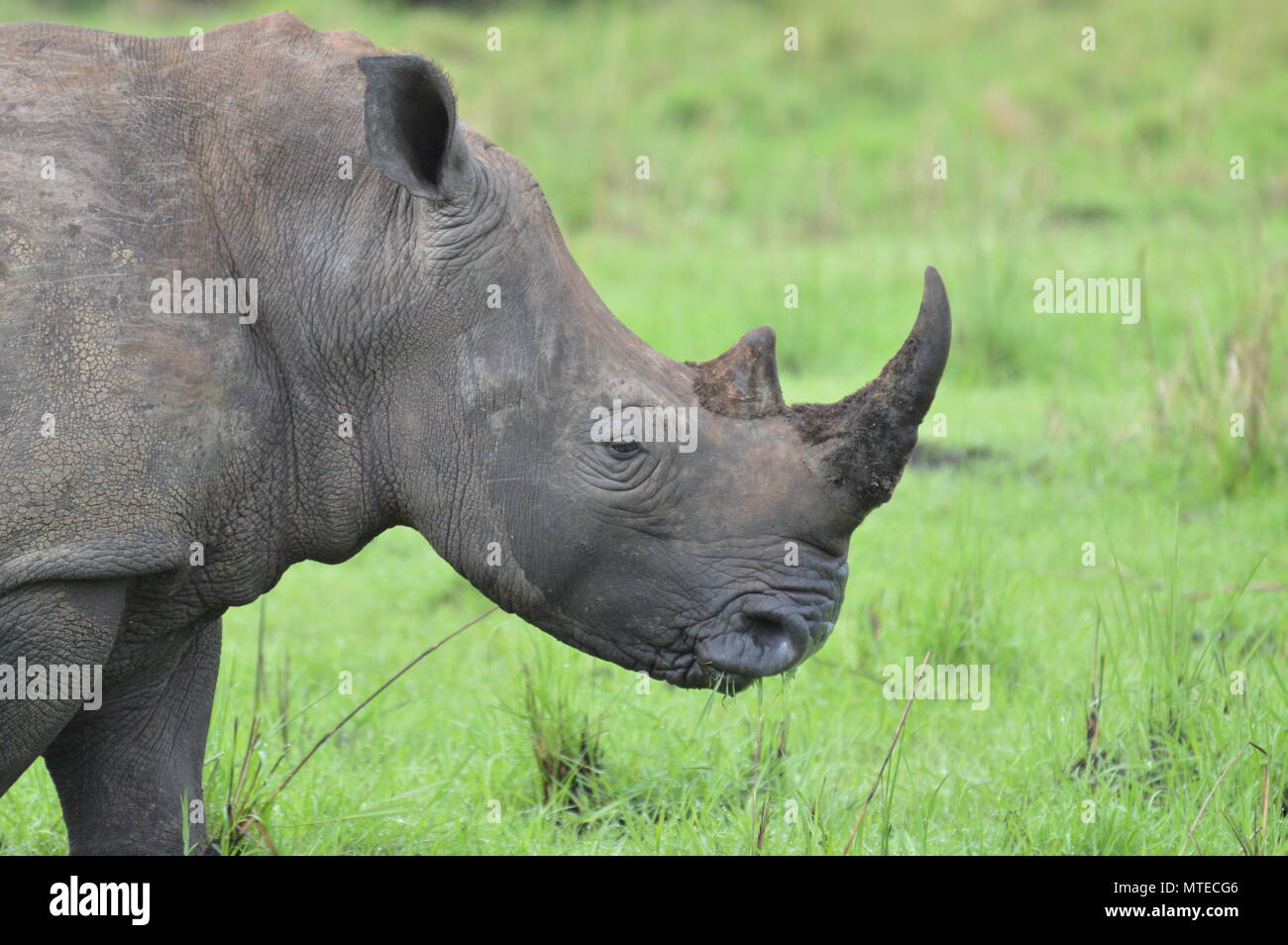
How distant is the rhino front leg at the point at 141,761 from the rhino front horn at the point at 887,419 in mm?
1456

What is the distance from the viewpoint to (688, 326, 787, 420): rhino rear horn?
366 cm

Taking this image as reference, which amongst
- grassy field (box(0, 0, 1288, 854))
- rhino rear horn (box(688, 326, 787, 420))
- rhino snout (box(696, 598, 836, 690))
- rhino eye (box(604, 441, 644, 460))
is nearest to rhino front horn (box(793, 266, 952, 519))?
rhino rear horn (box(688, 326, 787, 420))

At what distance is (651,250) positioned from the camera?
10945 mm

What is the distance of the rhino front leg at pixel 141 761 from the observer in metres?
4.00

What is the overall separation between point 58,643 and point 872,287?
720 cm

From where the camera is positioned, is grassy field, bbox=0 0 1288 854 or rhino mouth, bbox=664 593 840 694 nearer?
rhino mouth, bbox=664 593 840 694

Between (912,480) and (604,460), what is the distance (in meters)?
4.41

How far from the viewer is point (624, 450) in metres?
3.59

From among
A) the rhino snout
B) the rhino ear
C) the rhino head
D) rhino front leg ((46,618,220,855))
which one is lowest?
rhino front leg ((46,618,220,855))

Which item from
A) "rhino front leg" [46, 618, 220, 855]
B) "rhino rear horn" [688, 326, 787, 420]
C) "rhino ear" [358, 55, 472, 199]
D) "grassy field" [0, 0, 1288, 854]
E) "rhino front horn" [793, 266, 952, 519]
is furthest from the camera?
"grassy field" [0, 0, 1288, 854]

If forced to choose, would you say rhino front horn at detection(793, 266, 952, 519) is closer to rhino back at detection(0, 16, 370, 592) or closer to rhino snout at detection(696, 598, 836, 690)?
rhino snout at detection(696, 598, 836, 690)

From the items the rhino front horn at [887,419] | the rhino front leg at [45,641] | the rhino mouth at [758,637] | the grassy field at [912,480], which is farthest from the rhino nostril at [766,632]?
the rhino front leg at [45,641]

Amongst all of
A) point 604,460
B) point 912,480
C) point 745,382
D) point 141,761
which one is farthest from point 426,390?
point 912,480
